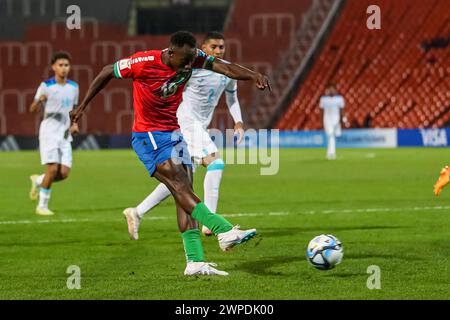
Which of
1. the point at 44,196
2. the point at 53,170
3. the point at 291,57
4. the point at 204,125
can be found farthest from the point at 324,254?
the point at 291,57

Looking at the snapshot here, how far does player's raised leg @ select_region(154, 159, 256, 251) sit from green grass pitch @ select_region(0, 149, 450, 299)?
207 millimetres

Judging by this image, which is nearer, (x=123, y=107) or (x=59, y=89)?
(x=59, y=89)

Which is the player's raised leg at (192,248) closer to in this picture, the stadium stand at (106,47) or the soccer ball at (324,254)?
the soccer ball at (324,254)

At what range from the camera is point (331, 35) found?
3766 centimetres

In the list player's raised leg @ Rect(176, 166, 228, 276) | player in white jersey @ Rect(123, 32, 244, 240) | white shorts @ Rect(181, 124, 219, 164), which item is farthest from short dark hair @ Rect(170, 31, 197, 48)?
white shorts @ Rect(181, 124, 219, 164)

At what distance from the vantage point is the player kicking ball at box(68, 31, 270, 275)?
260 inches

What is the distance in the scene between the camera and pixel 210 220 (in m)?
6.62

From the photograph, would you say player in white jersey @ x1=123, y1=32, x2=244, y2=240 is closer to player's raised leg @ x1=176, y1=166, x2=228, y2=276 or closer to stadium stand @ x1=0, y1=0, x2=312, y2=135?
player's raised leg @ x1=176, y1=166, x2=228, y2=276

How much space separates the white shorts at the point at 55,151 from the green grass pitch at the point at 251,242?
680mm

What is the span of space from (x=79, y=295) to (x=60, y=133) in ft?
21.8

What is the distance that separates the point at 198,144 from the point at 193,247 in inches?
102

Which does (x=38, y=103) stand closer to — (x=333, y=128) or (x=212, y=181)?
(x=212, y=181)
